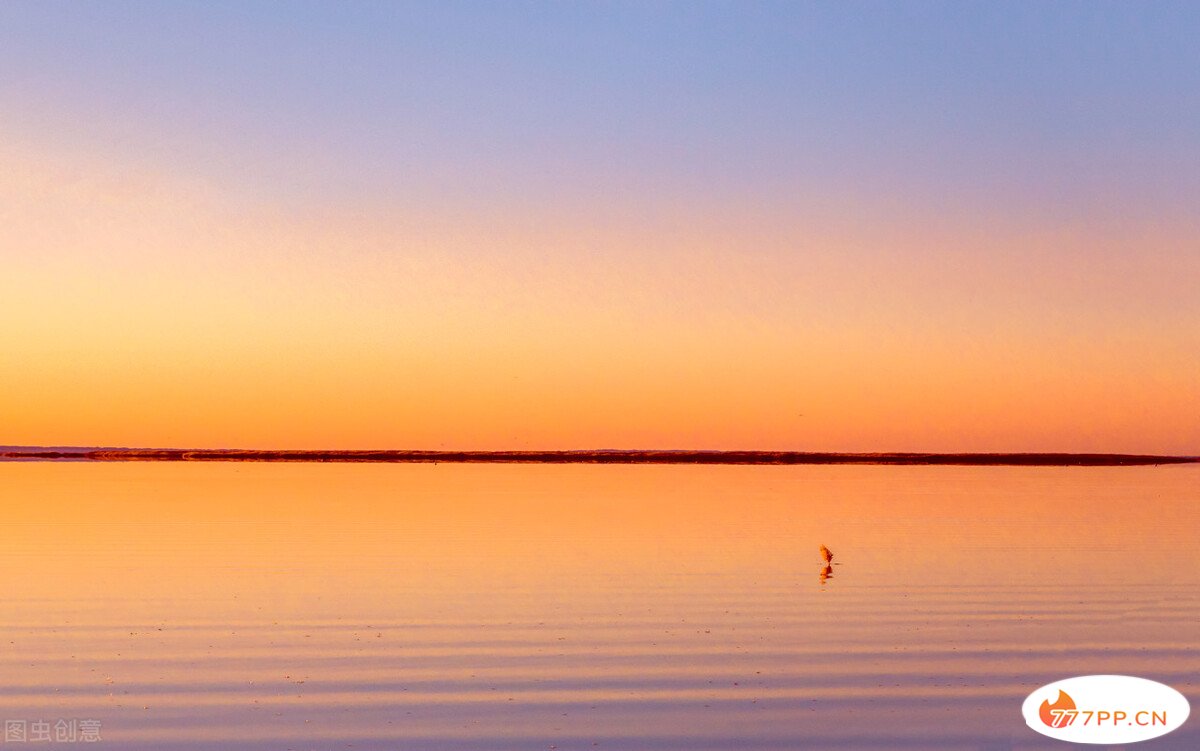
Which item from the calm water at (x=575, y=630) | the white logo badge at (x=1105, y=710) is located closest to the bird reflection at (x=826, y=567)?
the calm water at (x=575, y=630)

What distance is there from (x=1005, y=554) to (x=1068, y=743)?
17486 mm

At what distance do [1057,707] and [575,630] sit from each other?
666 centimetres

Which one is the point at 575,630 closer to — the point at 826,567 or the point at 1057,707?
the point at 1057,707

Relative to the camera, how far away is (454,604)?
21.1 m

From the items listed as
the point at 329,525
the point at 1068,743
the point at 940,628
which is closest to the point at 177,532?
the point at 329,525

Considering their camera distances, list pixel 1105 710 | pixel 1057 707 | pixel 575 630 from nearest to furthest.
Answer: pixel 1105 710
pixel 1057 707
pixel 575 630

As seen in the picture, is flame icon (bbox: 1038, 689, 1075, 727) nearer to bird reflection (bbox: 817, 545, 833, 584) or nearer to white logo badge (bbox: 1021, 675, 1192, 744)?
white logo badge (bbox: 1021, 675, 1192, 744)

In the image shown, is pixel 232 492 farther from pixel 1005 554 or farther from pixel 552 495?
pixel 1005 554

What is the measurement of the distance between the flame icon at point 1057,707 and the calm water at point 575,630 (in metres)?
0.39

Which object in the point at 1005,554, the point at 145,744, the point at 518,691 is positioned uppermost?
the point at 1005,554

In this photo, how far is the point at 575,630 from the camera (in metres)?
18.6

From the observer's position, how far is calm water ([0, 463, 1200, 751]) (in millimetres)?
13156

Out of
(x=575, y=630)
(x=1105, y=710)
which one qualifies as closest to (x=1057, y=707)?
(x=1105, y=710)

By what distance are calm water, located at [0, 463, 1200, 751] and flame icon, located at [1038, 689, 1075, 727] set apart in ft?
1.27
